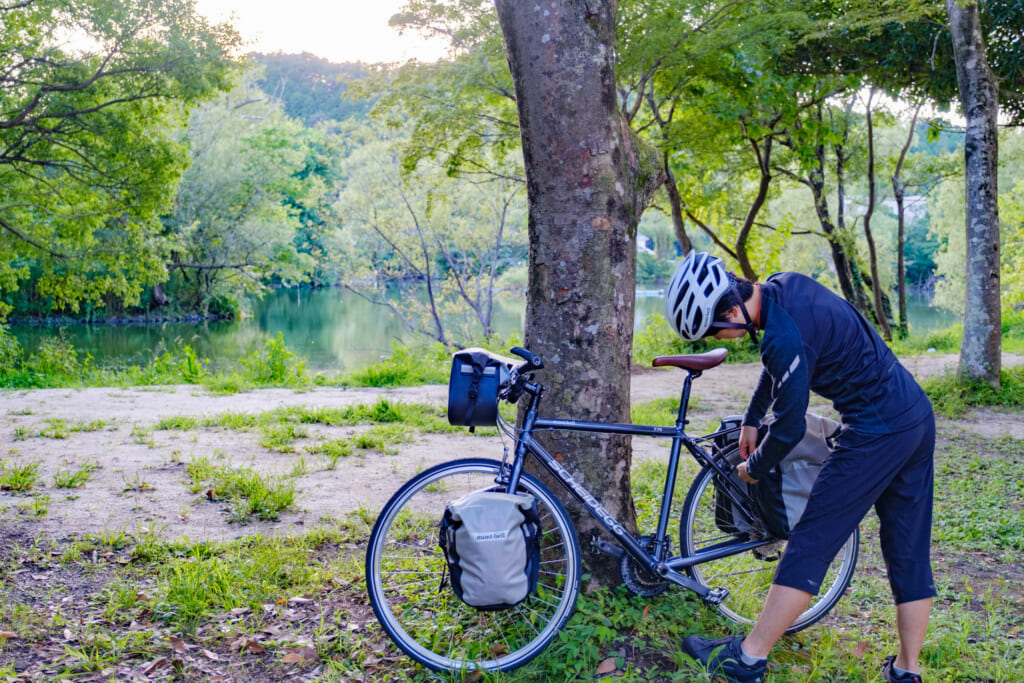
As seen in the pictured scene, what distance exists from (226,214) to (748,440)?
32.1 m

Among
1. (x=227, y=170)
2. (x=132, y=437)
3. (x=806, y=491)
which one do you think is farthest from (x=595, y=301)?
(x=227, y=170)

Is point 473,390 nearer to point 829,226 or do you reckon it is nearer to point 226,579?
point 226,579

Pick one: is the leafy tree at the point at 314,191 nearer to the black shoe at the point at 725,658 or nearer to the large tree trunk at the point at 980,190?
the large tree trunk at the point at 980,190

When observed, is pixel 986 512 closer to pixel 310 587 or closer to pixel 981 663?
pixel 981 663

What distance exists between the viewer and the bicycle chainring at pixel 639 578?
3.25 metres

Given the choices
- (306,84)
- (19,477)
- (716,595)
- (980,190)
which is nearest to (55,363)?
(19,477)

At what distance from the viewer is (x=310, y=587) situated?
144 inches

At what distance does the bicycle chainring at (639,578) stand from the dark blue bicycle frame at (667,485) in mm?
61

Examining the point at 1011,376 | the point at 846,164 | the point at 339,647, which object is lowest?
the point at 339,647

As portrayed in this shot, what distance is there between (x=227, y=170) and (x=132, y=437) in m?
27.8

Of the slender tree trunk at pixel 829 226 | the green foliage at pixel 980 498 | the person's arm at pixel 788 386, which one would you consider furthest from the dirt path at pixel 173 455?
the slender tree trunk at pixel 829 226

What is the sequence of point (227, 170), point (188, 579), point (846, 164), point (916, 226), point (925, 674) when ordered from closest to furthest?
point (925, 674), point (188, 579), point (846, 164), point (227, 170), point (916, 226)

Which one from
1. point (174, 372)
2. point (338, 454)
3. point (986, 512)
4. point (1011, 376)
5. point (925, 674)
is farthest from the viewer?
point (174, 372)

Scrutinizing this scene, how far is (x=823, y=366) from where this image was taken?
273 centimetres
